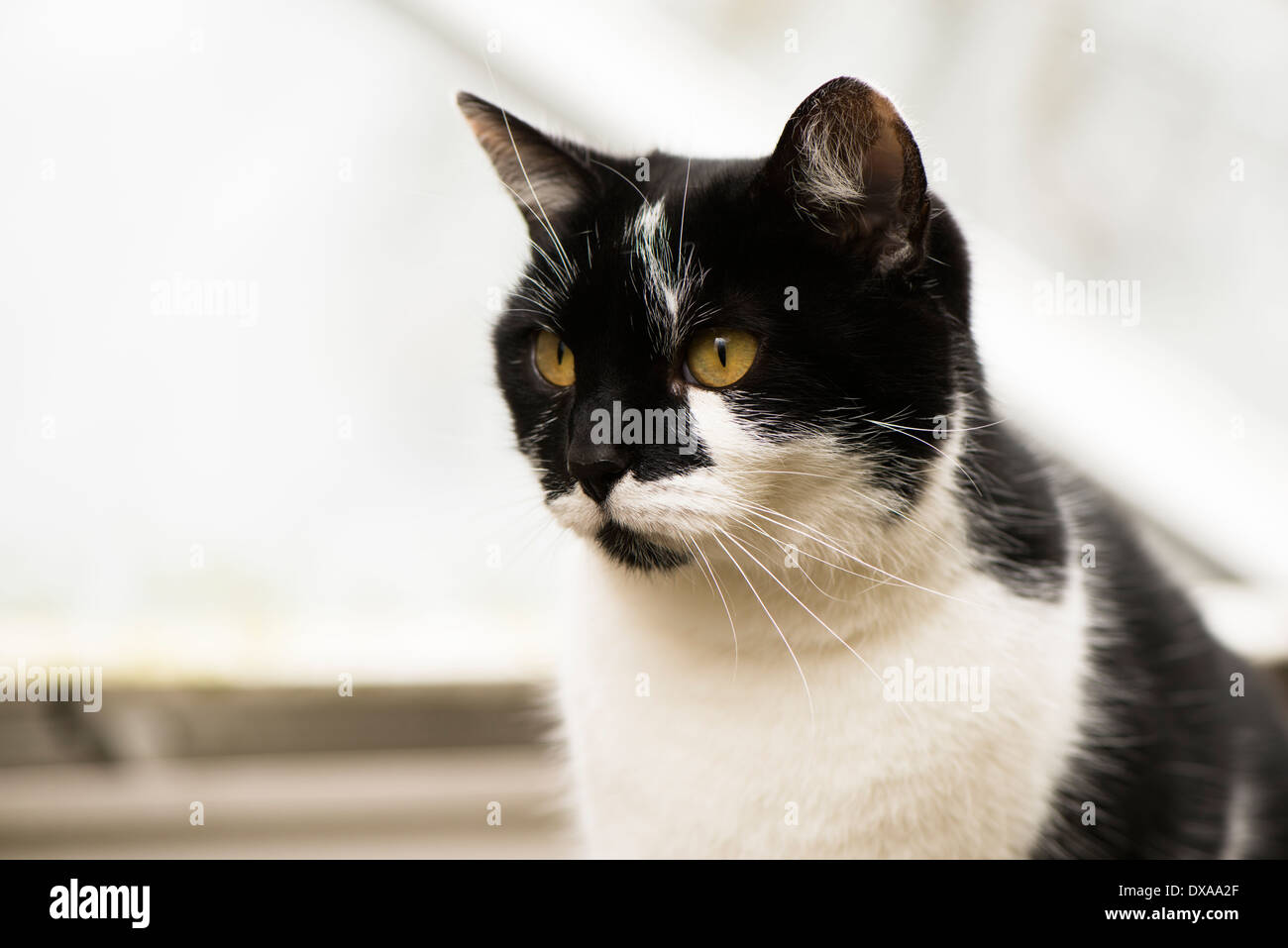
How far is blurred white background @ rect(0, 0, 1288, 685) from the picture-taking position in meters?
1.34

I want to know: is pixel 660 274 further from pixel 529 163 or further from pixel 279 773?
pixel 279 773

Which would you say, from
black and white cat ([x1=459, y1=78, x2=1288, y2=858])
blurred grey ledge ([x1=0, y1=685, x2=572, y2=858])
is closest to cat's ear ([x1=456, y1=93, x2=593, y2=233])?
black and white cat ([x1=459, y1=78, x2=1288, y2=858])

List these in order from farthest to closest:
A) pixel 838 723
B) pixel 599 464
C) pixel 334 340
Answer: pixel 334 340
pixel 838 723
pixel 599 464

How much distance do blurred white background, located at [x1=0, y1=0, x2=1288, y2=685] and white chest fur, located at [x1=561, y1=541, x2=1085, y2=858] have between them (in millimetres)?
384

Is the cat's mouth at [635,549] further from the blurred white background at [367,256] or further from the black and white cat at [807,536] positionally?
the blurred white background at [367,256]

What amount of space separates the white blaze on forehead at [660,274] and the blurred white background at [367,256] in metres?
0.46

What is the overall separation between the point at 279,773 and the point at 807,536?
0.96 metres

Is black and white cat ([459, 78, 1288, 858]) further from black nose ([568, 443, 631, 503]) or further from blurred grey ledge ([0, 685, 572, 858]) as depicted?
blurred grey ledge ([0, 685, 572, 858])

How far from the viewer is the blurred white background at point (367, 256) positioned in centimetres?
134

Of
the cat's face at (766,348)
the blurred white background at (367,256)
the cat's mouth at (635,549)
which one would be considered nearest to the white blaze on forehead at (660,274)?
the cat's face at (766,348)

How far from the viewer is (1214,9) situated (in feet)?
5.27

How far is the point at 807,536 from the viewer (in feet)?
2.64

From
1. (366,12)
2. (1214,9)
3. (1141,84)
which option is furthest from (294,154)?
(1214,9)

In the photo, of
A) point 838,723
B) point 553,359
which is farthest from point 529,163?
point 838,723
